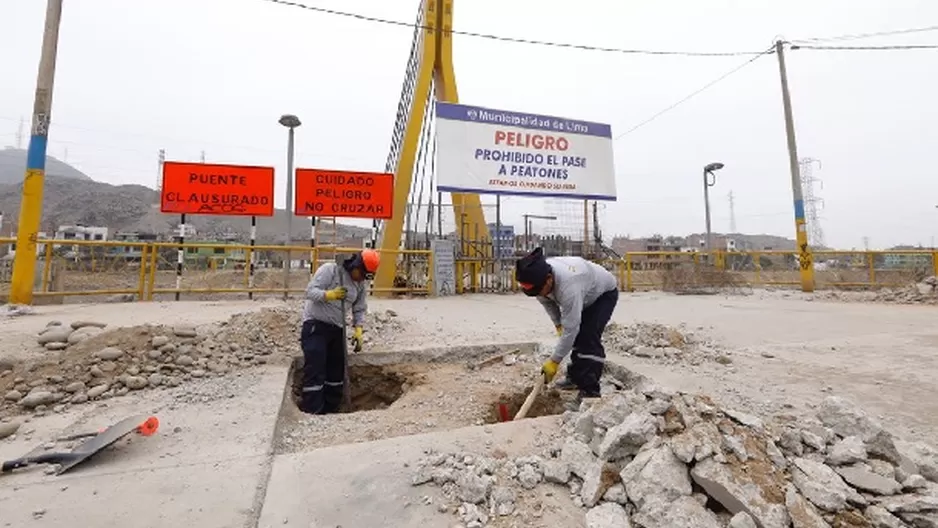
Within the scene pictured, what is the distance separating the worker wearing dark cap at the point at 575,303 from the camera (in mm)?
3199

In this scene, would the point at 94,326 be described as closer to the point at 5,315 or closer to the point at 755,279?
the point at 5,315

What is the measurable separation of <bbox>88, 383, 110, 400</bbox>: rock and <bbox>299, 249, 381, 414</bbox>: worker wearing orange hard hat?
→ 1.54 meters

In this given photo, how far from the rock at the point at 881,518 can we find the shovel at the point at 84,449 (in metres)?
3.61

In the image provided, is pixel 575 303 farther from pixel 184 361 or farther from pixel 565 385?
pixel 184 361

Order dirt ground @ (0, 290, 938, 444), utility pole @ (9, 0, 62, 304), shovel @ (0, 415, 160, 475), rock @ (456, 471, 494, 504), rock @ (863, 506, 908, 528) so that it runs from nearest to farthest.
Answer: rock @ (863, 506, 908, 528) → rock @ (456, 471, 494, 504) → shovel @ (0, 415, 160, 475) → dirt ground @ (0, 290, 938, 444) → utility pole @ (9, 0, 62, 304)

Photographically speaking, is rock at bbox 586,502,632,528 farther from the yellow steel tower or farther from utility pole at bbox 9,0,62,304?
the yellow steel tower

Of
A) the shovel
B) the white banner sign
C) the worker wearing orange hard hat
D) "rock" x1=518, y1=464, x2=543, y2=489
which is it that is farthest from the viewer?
the white banner sign

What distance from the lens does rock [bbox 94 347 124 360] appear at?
12.2 ft

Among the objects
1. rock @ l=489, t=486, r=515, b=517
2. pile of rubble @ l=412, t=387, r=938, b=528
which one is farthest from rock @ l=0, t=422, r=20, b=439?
rock @ l=489, t=486, r=515, b=517

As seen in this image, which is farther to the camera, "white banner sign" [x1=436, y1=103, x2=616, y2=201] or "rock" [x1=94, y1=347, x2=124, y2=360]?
"white banner sign" [x1=436, y1=103, x2=616, y2=201]

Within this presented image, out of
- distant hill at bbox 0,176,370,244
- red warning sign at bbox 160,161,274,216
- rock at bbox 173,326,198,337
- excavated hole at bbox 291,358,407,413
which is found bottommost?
excavated hole at bbox 291,358,407,413

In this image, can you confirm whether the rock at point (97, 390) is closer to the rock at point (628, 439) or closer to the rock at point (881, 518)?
the rock at point (628, 439)

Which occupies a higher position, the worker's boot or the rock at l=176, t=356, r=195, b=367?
the rock at l=176, t=356, r=195, b=367

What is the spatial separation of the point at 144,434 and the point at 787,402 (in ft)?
14.2
